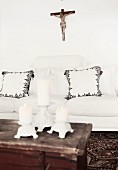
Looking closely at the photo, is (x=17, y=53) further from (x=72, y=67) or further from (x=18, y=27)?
(x=72, y=67)

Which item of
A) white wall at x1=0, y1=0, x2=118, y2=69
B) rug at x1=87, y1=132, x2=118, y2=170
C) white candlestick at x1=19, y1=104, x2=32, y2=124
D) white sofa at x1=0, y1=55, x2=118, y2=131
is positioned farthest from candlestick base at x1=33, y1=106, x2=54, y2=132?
white wall at x1=0, y1=0, x2=118, y2=69

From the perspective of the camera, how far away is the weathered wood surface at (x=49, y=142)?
1.44 m

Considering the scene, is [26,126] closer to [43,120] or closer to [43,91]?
[43,120]

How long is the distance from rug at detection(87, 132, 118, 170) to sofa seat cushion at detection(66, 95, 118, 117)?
29 centimetres

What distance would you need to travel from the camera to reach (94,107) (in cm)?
266

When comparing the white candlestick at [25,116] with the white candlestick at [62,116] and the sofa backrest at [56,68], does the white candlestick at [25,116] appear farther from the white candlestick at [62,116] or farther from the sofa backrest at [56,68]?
the sofa backrest at [56,68]

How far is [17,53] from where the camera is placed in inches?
156

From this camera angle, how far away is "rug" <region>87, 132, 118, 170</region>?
2.14 metres

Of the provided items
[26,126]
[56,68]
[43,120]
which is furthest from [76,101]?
[26,126]

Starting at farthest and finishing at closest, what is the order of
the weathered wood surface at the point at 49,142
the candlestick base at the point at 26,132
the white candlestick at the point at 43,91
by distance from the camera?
1. the white candlestick at the point at 43,91
2. the candlestick base at the point at 26,132
3. the weathered wood surface at the point at 49,142

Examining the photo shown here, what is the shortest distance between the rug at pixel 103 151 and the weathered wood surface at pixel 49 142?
21.8 inches

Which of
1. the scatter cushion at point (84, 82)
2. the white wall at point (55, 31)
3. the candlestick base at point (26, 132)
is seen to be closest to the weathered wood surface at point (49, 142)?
the candlestick base at point (26, 132)

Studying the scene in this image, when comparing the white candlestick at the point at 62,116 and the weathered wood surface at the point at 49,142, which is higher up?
the white candlestick at the point at 62,116

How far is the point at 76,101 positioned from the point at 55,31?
59.1 inches
